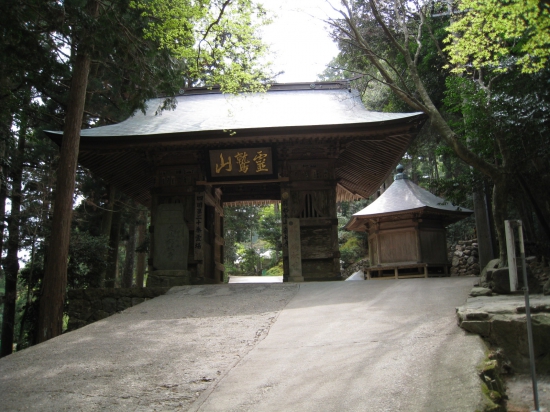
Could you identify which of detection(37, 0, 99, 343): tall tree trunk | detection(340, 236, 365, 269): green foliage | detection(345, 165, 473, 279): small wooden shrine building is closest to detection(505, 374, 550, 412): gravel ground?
detection(37, 0, 99, 343): tall tree trunk

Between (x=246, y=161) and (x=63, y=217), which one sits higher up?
(x=246, y=161)

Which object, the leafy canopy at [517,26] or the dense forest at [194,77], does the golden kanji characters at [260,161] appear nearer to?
the dense forest at [194,77]

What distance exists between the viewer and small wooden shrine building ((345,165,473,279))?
14414 millimetres

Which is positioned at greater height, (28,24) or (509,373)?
(28,24)

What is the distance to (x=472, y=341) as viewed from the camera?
184 inches

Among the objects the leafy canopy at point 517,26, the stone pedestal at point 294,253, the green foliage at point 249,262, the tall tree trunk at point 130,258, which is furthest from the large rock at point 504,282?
the green foliage at point 249,262

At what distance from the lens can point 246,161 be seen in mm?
11383

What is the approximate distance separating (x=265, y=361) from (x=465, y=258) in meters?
15.0

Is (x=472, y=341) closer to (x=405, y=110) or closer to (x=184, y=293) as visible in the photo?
(x=184, y=293)

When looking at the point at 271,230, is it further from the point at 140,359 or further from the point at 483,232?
the point at 140,359

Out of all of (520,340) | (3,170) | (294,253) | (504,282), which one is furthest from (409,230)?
(3,170)

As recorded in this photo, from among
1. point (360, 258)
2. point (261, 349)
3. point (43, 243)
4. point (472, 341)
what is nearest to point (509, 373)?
point (472, 341)

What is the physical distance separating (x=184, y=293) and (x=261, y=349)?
462 centimetres

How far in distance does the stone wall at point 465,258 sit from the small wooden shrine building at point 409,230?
281 centimetres
